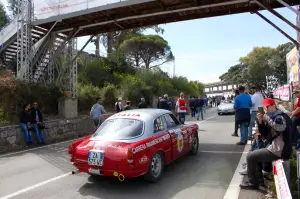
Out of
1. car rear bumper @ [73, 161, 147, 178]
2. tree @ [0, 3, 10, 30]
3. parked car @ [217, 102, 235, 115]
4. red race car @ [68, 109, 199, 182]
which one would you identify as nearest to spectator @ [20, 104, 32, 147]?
red race car @ [68, 109, 199, 182]

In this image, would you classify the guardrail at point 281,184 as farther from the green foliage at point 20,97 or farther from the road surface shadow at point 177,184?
the green foliage at point 20,97

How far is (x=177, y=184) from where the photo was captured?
533cm

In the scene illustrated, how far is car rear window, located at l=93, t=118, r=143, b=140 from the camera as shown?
Answer: 5.55m

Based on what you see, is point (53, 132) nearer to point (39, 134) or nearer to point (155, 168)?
point (39, 134)

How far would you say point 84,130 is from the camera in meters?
13.3

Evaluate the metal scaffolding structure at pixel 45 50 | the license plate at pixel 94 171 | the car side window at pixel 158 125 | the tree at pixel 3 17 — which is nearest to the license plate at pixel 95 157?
the license plate at pixel 94 171

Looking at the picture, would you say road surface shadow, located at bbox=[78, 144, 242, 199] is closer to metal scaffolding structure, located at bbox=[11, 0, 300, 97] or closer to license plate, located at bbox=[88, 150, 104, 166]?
license plate, located at bbox=[88, 150, 104, 166]

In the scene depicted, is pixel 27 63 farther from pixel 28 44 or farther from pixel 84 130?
pixel 84 130

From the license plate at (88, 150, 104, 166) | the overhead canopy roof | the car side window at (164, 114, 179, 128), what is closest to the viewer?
the license plate at (88, 150, 104, 166)

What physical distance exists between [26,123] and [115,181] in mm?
6357

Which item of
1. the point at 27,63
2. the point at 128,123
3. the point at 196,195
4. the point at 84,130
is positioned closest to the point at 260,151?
the point at 196,195

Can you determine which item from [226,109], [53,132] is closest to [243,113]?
[53,132]

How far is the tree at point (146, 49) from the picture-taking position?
38.4 m

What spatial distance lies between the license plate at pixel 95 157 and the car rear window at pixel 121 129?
536 mm
